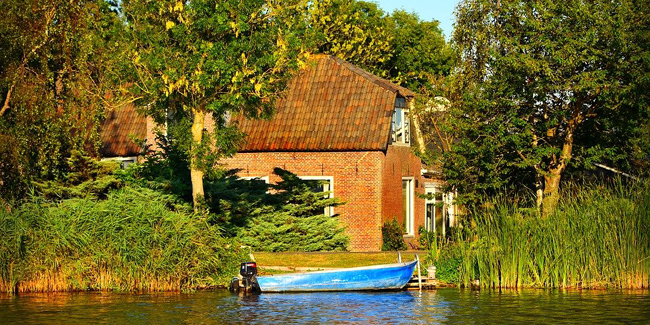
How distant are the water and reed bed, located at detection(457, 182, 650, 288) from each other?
0.60m

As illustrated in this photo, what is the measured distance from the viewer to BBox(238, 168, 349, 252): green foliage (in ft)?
106

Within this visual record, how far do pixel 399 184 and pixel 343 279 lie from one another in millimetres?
14928

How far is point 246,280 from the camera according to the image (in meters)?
25.9

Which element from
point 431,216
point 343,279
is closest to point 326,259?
point 343,279

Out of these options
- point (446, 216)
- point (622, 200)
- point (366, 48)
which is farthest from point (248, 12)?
point (366, 48)

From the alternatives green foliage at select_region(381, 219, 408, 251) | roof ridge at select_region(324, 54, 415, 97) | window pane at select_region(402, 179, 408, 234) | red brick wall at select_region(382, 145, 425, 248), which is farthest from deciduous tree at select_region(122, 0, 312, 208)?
window pane at select_region(402, 179, 408, 234)

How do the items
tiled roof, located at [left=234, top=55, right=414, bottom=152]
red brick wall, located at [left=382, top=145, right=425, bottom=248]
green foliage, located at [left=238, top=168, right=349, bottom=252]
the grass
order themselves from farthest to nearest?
1. red brick wall, located at [left=382, top=145, right=425, bottom=248]
2. tiled roof, located at [left=234, top=55, right=414, bottom=152]
3. green foliage, located at [left=238, top=168, right=349, bottom=252]
4. the grass

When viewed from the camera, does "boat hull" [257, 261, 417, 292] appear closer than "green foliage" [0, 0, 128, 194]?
Yes

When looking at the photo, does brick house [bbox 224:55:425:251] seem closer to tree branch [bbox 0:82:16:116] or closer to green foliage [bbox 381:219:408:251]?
green foliage [bbox 381:219:408:251]

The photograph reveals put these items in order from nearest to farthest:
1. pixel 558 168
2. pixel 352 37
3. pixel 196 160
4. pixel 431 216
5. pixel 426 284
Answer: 1. pixel 426 284
2. pixel 196 160
3. pixel 558 168
4. pixel 431 216
5. pixel 352 37

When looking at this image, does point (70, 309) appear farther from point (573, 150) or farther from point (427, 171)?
point (427, 171)

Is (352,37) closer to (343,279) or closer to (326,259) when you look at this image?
(326,259)

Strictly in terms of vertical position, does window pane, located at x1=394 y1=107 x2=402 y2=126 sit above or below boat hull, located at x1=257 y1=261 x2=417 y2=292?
above

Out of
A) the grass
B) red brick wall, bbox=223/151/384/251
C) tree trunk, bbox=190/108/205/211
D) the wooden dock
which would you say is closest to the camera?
the wooden dock
